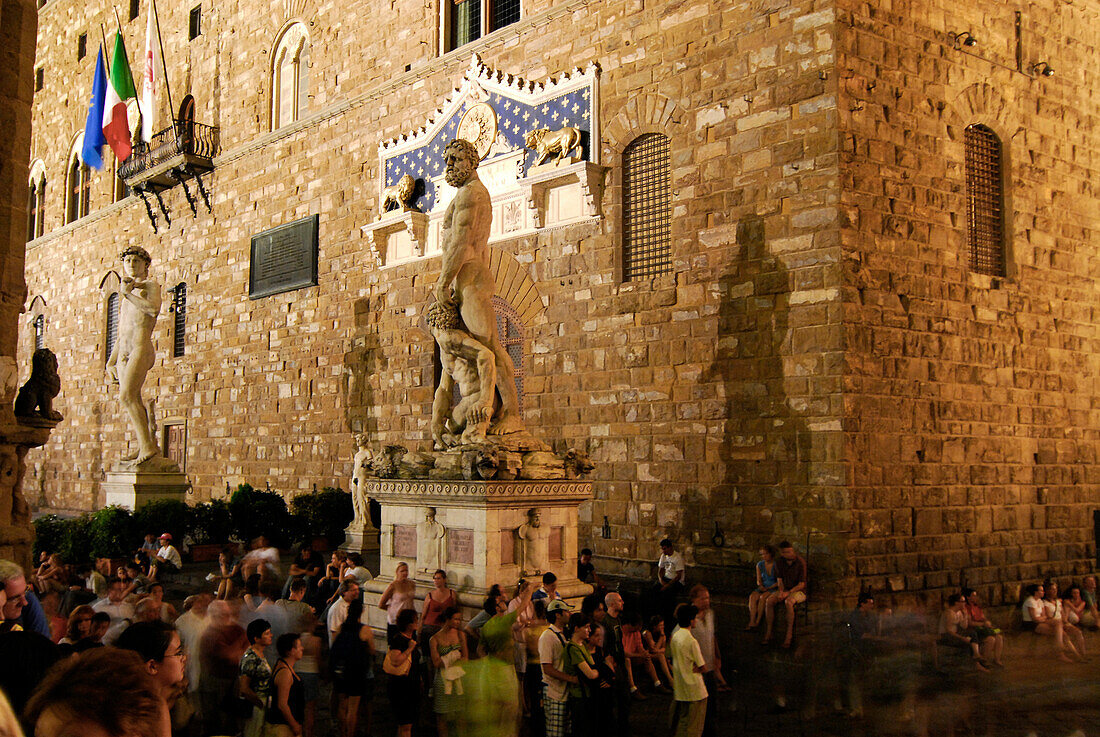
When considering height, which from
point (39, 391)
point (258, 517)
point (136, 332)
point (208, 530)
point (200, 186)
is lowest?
point (208, 530)

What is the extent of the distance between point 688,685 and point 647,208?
25.9 ft

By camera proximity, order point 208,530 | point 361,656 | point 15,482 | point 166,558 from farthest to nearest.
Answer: point 208,530
point 166,558
point 15,482
point 361,656

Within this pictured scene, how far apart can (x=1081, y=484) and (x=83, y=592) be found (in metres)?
11.7

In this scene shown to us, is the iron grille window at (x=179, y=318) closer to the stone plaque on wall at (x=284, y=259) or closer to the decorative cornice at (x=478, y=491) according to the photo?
the stone plaque on wall at (x=284, y=259)

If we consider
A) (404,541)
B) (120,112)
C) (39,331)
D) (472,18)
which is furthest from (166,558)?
(39,331)

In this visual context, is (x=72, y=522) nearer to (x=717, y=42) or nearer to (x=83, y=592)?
(x=83, y=592)

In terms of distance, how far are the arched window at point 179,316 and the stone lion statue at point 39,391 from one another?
15.1 metres

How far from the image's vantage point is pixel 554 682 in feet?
18.6

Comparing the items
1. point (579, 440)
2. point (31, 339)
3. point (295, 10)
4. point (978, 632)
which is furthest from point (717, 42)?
point (31, 339)

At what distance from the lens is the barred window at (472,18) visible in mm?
15000

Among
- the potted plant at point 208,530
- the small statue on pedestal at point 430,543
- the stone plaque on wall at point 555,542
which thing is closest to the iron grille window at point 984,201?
the stone plaque on wall at point 555,542

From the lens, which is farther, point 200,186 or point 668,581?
point 200,186

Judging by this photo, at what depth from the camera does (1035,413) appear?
12.0 m

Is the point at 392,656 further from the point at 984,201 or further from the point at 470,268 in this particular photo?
the point at 984,201
